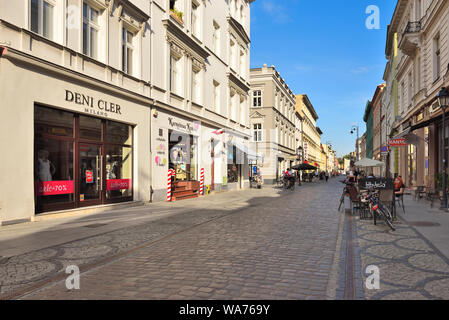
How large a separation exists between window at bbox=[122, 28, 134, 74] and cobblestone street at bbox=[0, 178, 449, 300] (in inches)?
315

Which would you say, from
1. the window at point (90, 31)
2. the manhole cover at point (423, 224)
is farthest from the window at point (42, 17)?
the manhole cover at point (423, 224)

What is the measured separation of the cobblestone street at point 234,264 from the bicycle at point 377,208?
1.20 ft

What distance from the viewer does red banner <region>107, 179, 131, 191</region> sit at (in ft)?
44.1

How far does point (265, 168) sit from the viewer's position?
4269 centimetres

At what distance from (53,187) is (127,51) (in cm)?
679

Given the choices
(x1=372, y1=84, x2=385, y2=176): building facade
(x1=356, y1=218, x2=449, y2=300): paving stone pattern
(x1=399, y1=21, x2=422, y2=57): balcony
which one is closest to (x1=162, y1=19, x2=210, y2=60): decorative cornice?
(x1=399, y1=21, x2=422, y2=57): balcony

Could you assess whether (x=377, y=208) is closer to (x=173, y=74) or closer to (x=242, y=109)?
(x=173, y=74)

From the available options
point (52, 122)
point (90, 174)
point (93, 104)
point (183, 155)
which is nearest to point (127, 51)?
point (93, 104)

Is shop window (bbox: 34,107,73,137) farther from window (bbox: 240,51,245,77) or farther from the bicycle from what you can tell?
window (bbox: 240,51,245,77)

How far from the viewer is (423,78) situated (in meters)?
20.0

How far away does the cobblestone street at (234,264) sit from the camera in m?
4.34
